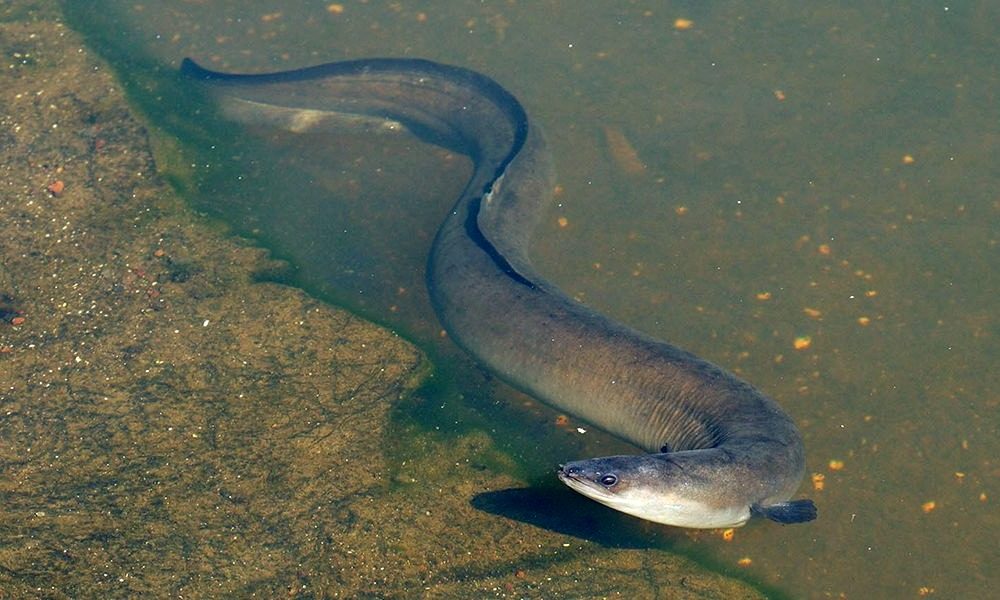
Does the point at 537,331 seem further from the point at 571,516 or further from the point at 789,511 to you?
the point at 789,511

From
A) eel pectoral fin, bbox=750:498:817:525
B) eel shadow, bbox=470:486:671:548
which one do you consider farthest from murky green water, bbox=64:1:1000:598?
eel pectoral fin, bbox=750:498:817:525

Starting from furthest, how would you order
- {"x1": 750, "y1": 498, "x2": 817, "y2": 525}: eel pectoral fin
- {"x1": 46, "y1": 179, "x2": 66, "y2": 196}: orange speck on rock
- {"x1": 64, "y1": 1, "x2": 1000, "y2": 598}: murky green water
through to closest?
{"x1": 46, "y1": 179, "x2": 66, "y2": 196}: orange speck on rock
{"x1": 64, "y1": 1, "x2": 1000, "y2": 598}: murky green water
{"x1": 750, "y1": 498, "x2": 817, "y2": 525}: eel pectoral fin

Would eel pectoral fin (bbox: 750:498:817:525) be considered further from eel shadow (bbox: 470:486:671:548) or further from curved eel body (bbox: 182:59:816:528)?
eel shadow (bbox: 470:486:671:548)

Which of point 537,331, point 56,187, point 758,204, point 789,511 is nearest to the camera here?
point 789,511

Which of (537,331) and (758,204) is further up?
(758,204)

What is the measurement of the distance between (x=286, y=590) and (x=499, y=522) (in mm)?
949

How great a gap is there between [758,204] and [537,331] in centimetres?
197

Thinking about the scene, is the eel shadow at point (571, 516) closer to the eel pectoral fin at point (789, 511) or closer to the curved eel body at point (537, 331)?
the curved eel body at point (537, 331)

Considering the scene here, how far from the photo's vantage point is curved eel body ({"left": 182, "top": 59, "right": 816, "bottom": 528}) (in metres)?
3.51

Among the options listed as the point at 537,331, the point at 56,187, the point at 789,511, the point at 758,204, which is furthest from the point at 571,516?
the point at 56,187

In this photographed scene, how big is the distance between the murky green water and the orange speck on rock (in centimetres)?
73

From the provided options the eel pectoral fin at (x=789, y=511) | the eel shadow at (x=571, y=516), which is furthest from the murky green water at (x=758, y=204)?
the eel pectoral fin at (x=789, y=511)

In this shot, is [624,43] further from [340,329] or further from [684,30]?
[340,329]

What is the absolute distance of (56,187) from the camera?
16.9 feet
